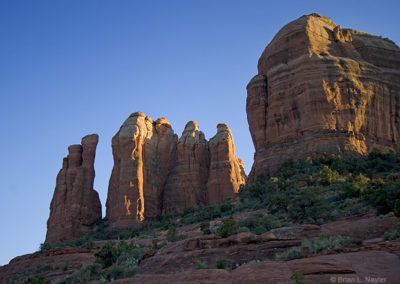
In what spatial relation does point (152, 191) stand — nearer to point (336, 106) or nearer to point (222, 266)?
point (336, 106)

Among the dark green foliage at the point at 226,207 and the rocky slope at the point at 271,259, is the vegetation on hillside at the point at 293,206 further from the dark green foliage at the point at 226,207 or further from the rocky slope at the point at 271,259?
the rocky slope at the point at 271,259

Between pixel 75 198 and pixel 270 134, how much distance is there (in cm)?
2333

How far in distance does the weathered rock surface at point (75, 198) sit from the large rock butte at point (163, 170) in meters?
2.51

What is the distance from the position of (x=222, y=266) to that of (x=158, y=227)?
33623 millimetres

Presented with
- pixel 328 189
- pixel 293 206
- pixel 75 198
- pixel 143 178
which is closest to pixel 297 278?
pixel 293 206

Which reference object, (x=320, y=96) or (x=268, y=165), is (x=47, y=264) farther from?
(x=320, y=96)

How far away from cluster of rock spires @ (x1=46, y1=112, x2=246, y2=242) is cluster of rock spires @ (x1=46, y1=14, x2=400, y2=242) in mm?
121

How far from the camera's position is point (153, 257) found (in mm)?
18953

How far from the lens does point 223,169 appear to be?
55.6m

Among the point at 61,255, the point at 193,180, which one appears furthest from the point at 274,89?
the point at 61,255

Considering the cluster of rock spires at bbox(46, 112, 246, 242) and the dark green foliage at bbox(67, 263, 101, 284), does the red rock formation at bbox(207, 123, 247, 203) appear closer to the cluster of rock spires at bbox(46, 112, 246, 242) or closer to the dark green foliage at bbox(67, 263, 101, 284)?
the cluster of rock spires at bbox(46, 112, 246, 242)

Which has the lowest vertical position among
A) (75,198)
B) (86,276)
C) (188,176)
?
(86,276)

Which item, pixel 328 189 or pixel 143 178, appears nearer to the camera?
pixel 328 189

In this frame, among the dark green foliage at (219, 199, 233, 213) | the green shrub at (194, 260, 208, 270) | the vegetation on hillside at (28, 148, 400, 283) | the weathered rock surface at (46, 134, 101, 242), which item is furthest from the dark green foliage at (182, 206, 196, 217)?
the green shrub at (194, 260, 208, 270)
